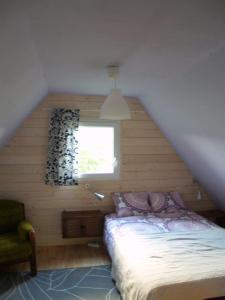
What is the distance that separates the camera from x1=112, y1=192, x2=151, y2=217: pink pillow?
3.68 meters

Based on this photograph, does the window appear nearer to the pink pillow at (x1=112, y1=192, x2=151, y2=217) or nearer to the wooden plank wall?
the wooden plank wall

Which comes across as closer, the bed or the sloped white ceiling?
the sloped white ceiling

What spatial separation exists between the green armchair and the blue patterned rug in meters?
0.18

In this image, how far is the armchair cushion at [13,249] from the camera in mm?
2908

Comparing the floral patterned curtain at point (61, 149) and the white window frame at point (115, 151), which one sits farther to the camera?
the white window frame at point (115, 151)

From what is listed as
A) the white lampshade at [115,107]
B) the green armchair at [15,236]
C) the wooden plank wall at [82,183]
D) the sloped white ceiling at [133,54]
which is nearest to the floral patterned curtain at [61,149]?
the wooden plank wall at [82,183]

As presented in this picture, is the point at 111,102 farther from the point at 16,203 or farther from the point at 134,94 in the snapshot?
the point at 16,203

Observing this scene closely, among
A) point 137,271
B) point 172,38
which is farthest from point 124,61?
point 137,271

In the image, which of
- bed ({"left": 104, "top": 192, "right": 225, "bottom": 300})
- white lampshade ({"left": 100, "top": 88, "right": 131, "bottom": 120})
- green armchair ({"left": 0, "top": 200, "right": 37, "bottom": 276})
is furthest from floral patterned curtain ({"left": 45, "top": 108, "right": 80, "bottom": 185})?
white lampshade ({"left": 100, "top": 88, "right": 131, "bottom": 120})

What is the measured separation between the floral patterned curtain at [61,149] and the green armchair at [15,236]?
639 mm

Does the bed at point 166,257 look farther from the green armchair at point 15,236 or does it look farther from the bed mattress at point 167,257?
the green armchair at point 15,236

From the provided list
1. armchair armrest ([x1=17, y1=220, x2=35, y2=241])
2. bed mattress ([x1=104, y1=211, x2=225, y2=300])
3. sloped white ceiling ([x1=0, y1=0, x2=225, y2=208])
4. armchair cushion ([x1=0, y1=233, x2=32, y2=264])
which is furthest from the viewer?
armchair armrest ([x1=17, y1=220, x2=35, y2=241])

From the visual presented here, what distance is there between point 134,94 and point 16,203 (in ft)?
7.58

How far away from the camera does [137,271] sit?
7.08 feet
